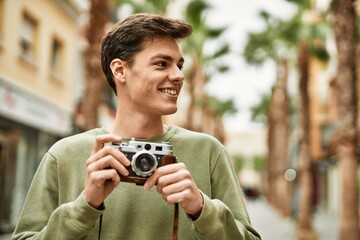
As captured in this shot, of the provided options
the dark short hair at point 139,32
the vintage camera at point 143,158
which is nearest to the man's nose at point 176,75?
the dark short hair at point 139,32

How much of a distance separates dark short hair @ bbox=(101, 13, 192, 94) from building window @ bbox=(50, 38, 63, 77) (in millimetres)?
18980

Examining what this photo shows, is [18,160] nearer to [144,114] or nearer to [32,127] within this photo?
[32,127]

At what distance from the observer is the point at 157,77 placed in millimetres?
2047

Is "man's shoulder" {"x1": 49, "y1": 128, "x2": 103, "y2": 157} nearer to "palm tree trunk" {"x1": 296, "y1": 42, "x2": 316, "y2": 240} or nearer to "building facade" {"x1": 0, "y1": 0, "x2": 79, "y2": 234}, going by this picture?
"building facade" {"x1": 0, "y1": 0, "x2": 79, "y2": 234}

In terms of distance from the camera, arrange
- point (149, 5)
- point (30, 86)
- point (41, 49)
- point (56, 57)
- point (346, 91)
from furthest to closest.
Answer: point (56, 57)
point (149, 5)
point (41, 49)
point (30, 86)
point (346, 91)

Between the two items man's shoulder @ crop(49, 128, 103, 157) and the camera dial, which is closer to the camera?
the camera dial

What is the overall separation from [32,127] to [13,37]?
316 cm

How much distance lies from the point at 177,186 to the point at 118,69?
59cm

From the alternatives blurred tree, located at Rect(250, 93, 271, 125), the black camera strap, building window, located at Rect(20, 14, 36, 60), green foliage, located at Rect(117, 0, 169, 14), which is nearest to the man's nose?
the black camera strap

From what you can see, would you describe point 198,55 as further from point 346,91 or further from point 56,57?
point 346,91

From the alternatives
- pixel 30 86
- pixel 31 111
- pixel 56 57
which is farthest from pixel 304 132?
pixel 56 57

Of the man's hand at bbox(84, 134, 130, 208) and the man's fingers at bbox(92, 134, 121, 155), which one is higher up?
the man's fingers at bbox(92, 134, 121, 155)

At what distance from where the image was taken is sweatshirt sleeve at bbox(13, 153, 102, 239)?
1.80 meters

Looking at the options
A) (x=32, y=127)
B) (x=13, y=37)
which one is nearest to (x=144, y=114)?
(x=13, y=37)
